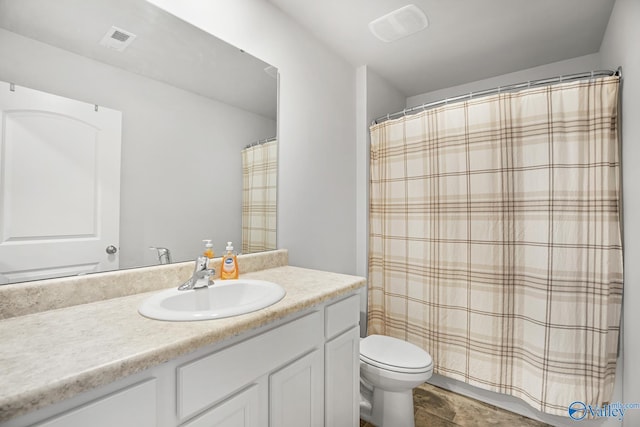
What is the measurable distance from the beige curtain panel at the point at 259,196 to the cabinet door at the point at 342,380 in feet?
2.12

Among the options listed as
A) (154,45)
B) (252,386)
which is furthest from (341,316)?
(154,45)

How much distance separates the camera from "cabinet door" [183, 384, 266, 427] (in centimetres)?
76

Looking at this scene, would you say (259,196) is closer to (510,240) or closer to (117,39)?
(117,39)

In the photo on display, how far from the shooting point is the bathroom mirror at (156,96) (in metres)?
0.95

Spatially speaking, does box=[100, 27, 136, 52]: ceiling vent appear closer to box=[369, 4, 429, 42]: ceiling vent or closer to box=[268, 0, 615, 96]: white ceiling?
box=[268, 0, 615, 96]: white ceiling

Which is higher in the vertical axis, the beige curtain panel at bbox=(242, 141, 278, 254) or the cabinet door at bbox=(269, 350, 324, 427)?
the beige curtain panel at bbox=(242, 141, 278, 254)

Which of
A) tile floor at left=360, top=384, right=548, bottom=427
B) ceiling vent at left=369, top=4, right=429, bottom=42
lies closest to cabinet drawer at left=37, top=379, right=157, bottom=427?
tile floor at left=360, top=384, right=548, bottom=427

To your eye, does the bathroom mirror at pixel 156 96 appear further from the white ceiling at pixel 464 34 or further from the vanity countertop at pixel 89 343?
the white ceiling at pixel 464 34

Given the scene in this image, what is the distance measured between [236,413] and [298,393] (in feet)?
0.84

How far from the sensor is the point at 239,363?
841mm

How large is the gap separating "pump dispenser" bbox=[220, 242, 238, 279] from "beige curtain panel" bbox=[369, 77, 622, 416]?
1271 mm

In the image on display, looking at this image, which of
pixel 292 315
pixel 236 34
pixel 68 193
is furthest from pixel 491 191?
pixel 68 193

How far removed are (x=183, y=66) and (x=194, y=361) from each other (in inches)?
47.7

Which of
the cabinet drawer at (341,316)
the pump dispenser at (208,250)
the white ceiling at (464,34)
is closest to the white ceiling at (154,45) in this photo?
the white ceiling at (464,34)
